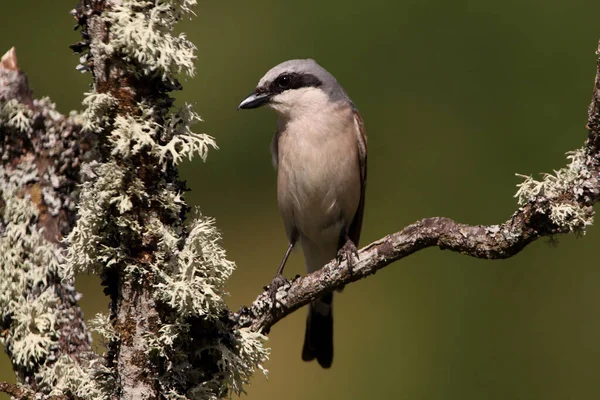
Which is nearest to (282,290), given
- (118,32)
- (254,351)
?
(254,351)

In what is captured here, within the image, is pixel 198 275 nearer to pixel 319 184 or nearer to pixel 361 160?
pixel 319 184

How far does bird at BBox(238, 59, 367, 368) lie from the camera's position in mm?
2430

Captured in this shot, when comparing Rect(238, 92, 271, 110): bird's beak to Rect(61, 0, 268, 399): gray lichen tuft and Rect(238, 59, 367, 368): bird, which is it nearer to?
Rect(238, 59, 367, 368): bird

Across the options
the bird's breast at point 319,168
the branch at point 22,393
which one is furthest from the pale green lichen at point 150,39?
the bird's breast at point 319,168

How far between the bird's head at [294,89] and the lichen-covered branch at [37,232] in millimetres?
820

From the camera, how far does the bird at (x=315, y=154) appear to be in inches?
95.7

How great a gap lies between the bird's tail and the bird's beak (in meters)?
0.69

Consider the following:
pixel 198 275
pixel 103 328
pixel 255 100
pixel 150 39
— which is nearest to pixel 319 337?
pixel 255 100

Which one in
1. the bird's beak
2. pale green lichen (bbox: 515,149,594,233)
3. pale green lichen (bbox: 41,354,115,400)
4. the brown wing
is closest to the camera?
pale green lichen (bbox: 515,149,594,233)

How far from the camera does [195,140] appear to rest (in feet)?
4.43

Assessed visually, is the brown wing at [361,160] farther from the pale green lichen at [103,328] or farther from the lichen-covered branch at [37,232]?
the pale green lichen at [103,328]

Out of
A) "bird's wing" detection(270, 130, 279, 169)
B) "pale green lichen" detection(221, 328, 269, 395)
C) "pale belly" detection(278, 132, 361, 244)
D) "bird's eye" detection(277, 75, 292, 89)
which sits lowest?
"pale green lichen" detection(221, 328, 269, 395)

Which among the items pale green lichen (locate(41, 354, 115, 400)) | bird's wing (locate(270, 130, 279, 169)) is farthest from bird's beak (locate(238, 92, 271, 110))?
pale green lichen (locate(41, 354, 115, 400))

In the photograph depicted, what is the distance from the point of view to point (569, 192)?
1.26 meters
